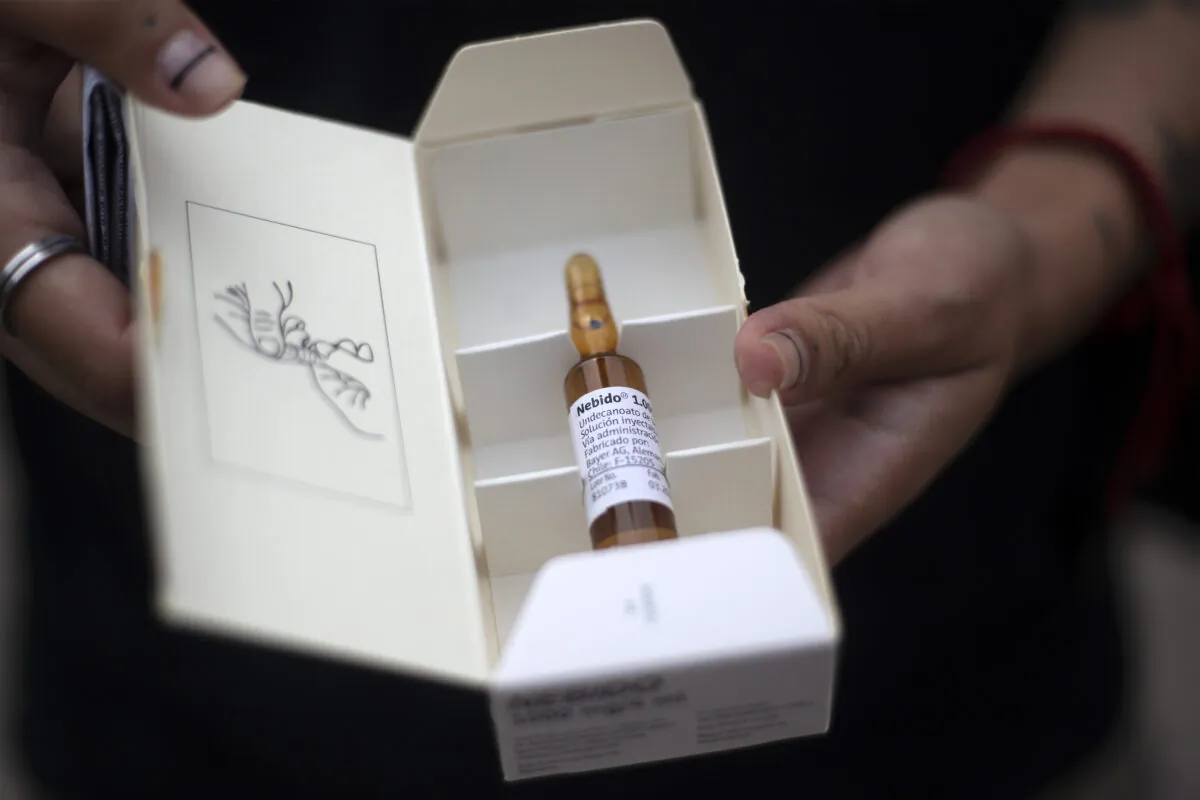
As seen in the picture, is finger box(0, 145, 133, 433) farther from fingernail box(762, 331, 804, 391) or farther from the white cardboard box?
fingernail box(762, 331, 804, 391)

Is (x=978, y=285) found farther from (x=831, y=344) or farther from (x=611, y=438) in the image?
(x=611, y=438)

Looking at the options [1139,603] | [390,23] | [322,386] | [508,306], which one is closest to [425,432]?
[322,386]

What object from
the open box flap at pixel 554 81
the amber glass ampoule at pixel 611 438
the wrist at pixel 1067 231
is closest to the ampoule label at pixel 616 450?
the amber glass ampoule at pixel 611 438

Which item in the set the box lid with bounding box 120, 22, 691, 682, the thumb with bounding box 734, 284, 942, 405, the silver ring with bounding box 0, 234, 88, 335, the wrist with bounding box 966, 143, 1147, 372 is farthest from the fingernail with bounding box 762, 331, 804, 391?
the silver ring with bounding box 0, 234, 88, 335

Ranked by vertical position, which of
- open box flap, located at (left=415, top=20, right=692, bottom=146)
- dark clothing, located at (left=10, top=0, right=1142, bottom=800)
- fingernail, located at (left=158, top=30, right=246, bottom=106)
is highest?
fingernail, located at (left=158, top=30, right=246, bottom=106)

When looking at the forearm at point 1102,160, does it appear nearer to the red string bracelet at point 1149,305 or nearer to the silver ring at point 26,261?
the red string bracelet at point 1149,305

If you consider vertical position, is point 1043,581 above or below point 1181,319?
below

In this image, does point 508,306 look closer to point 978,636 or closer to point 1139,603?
point 978,636
